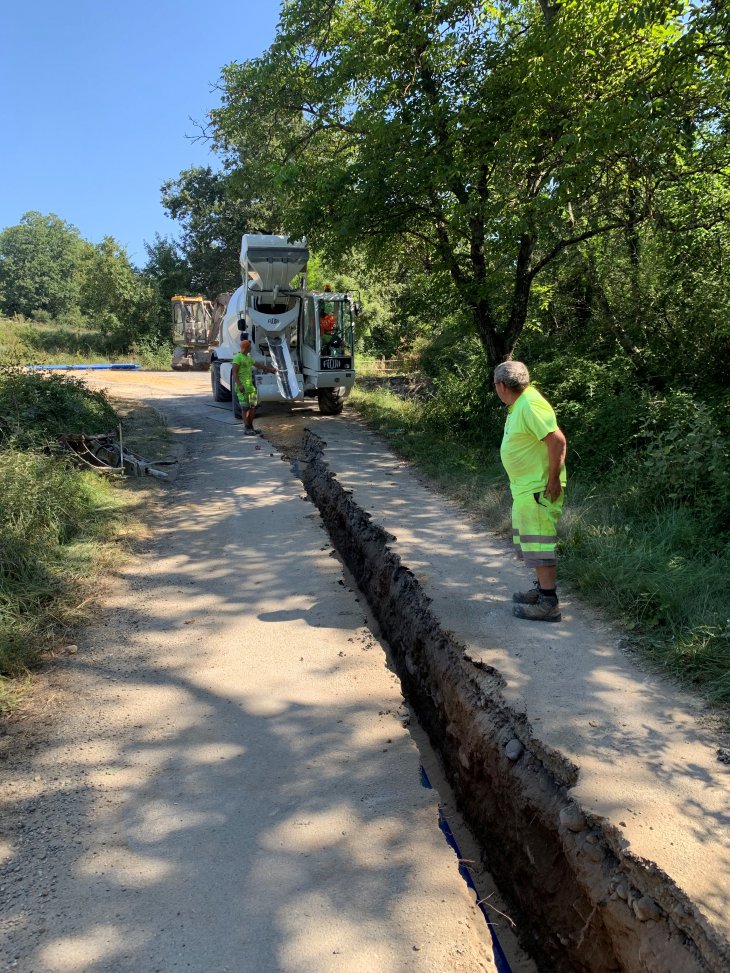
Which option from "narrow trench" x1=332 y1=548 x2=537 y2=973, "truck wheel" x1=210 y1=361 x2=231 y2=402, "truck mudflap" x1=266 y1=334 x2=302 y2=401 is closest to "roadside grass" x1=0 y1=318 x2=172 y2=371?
"truck wheel" x1=210 y1=361 x2=231 y2=402

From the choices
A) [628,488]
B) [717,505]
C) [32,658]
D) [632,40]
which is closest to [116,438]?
[32,658]

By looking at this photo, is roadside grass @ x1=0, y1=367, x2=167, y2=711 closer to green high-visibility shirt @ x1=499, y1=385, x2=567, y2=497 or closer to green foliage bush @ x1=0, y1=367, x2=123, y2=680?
green foliage bush @ x1=0, y1=367, x2=123, y2=680

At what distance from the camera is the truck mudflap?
14.0 meters

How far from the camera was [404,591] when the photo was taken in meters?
5.30

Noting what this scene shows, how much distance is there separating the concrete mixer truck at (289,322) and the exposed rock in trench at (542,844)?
9917 mm

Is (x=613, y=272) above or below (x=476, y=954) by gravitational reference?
above

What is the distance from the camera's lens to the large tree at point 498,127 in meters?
7.63

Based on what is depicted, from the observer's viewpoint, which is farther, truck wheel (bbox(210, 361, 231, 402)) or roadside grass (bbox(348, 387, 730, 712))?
truck wheel (bbox(210, 361, 231, 402))

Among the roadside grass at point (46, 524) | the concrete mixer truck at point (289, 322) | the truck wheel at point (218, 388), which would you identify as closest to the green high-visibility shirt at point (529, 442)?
the roadside grass at point (46, 524)

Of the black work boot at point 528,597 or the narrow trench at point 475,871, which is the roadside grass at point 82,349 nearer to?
the black work boot at point 528,597

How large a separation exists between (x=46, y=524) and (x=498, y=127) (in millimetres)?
7699

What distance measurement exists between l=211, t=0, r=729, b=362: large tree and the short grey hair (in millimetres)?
4537

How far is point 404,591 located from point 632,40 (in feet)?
25.2

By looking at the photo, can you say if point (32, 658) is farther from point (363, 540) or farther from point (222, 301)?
point (222, 301)
